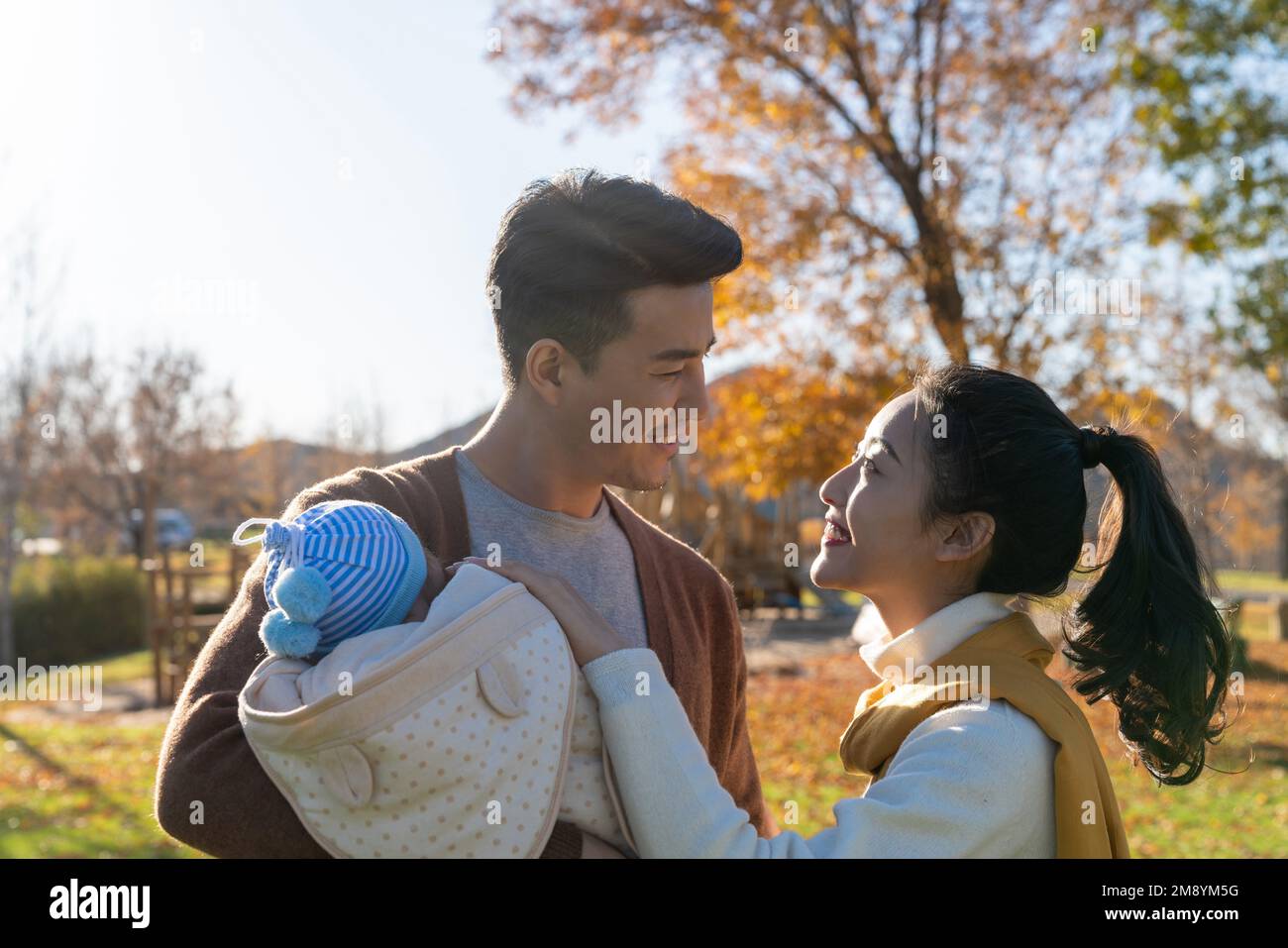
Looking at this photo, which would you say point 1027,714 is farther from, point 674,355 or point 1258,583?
point 1258,583

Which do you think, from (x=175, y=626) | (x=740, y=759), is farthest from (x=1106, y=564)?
(x=175, y=626)

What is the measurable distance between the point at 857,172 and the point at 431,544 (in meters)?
10.8

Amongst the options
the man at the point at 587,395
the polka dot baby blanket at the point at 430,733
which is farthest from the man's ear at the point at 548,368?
the polka dot baby blanket at the point at 430,733

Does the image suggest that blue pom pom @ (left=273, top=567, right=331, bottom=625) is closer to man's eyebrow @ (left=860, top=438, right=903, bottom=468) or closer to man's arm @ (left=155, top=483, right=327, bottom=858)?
man's arm @ (left=155, top=483, right=327, bottom=858)

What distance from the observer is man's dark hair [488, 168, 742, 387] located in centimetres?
241

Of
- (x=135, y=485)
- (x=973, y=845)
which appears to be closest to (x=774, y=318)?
(x=973, y=845)

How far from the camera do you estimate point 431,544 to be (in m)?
2.28

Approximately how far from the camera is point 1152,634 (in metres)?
2.16

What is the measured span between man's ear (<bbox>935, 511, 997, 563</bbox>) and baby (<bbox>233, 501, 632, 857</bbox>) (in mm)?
786

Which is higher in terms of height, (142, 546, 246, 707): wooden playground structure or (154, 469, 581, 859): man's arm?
(154, 469, 581, 859): man's arm

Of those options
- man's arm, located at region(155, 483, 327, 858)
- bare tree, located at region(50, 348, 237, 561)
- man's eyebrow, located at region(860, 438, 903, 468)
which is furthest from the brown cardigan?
bare tree, located at region(50, 348, 237, 561)

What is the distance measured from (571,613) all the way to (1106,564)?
1.10 m

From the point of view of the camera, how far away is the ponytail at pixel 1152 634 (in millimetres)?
2146
